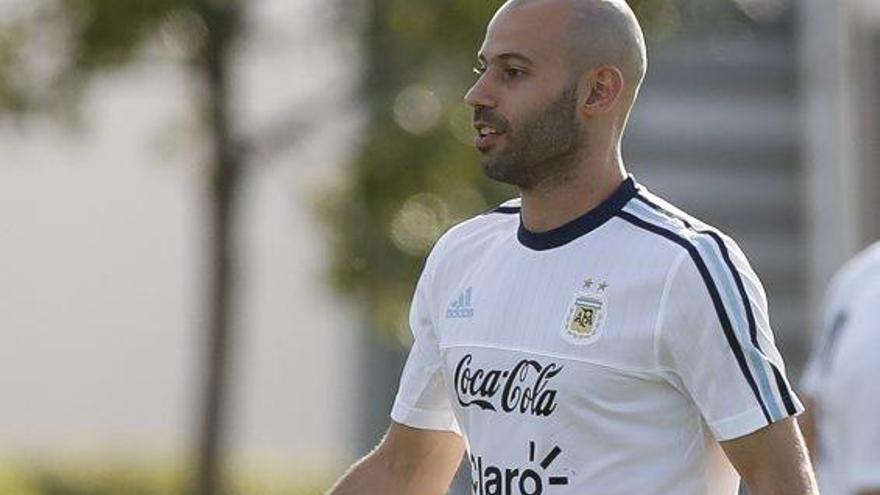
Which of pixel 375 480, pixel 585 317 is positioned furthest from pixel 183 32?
pixel 585 317

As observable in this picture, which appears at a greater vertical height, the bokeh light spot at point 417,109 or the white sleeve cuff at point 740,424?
the bokeh light spot at point 417,109

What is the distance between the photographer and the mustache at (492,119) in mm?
4543

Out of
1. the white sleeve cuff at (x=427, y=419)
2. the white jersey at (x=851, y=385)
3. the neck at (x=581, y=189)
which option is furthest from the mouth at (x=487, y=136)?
the white jersey at (x=851, y=385)

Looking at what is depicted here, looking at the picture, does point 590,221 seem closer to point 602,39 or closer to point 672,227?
point 672,227

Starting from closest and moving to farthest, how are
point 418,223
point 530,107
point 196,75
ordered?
point 530,107
point 418,223
point 196,75

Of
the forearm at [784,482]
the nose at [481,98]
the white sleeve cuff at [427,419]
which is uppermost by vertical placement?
the nose at [481,98]

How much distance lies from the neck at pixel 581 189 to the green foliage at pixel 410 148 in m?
9.21

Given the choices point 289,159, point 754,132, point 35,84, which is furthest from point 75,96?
point 754,132

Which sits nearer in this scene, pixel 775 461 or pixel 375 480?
pixel 775 461

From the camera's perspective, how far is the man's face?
179 inches

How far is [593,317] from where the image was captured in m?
4.47

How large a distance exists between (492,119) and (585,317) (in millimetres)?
384

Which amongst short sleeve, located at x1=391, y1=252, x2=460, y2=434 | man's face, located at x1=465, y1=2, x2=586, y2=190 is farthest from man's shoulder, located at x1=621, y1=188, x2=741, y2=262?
short sleeve, located at x1=391, y1=252, x2=460, y2=434

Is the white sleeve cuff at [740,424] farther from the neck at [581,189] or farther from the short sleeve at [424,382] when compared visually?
the short sleeve at [424,382]
